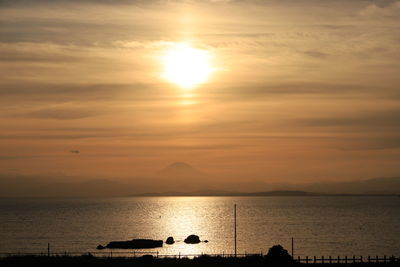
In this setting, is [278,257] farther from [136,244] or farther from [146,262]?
[136,244]

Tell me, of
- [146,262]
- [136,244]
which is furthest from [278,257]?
[136,244]

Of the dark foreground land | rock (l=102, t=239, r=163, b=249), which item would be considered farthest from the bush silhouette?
rock (l=102, t=239, r=163, b=249)

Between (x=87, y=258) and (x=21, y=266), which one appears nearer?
(x=21, y=266)

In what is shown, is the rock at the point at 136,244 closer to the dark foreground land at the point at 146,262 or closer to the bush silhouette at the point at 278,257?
the dark foreground land at the point at 146,262

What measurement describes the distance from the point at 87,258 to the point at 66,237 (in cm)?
10144

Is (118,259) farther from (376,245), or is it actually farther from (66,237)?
(66,237)

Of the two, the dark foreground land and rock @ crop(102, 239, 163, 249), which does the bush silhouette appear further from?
rock @ crop(102, 239, 163, 249)

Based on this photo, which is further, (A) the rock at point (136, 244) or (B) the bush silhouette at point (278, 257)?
(A) the rock at point (136, 244)

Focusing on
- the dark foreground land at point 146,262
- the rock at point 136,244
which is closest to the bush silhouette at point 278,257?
the dark foreground land at point 146,262

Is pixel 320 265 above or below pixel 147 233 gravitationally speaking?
below

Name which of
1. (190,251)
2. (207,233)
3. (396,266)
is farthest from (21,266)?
(207,233)

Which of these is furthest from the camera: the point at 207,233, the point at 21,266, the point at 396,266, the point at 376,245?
the point at 207,233

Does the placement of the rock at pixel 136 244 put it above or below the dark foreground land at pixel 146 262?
above

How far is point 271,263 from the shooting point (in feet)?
248
